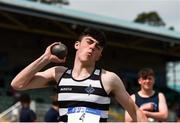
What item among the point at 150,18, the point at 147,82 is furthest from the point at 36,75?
the point at 150,18

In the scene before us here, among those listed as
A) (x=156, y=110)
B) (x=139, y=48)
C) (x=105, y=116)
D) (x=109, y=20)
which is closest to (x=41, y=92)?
(x=109, y=20)

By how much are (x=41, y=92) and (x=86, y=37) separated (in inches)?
840

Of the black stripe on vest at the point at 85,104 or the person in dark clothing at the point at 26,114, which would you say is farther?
the person in dark clothing at the point at 26,114

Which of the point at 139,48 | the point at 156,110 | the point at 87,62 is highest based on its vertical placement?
the point at 139,48

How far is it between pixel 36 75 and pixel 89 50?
43cm

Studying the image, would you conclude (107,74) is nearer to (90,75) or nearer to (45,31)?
(90,75)

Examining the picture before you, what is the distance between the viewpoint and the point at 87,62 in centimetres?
367

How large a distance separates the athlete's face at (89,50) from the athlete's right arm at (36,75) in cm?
20

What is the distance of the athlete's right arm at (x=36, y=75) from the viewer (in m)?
3.53

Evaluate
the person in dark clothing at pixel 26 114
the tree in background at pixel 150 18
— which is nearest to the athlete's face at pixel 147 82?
the person in dark clothing at pixel 26 114

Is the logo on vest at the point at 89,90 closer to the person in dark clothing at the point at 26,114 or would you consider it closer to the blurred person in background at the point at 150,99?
the blurred person in background at the point at 150,99

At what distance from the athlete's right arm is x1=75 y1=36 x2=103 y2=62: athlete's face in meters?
0.20

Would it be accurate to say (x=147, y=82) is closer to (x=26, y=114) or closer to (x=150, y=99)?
(x=150, y=99)

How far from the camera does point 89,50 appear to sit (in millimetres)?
3639
